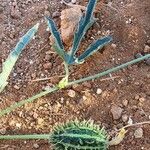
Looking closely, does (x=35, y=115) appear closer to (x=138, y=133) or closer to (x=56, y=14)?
(x=138, y=133)

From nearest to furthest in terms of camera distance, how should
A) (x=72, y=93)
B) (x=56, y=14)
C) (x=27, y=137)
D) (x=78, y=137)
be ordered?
(x=78, y=137), (x=27, y=137), (x=72, y=93), (x=56, y=14)

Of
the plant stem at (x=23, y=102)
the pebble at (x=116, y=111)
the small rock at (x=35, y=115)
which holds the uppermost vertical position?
the plant stem at (x=23, y=102)

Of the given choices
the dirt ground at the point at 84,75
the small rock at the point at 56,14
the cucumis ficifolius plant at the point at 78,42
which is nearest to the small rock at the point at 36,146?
the dirt ground at the point at 84,75

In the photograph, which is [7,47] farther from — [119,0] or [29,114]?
[119,0]

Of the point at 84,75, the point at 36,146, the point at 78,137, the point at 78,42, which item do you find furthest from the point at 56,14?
the point at 78,137

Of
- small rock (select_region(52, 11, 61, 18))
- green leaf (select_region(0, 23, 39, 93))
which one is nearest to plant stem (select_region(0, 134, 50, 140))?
green leaf (select_region(0, 23, 39, 93))

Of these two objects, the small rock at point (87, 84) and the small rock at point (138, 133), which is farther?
the small rock at point (87, 84)

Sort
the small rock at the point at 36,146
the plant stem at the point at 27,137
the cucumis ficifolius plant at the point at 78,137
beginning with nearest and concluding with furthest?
1. the cucumis ficifolius plant at the point at 78,137
2. the plant stem at the point at 27,137
3. the small rock at the point at 36,146

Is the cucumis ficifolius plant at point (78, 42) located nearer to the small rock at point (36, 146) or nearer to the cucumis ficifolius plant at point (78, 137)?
the cucumis ficifolius plant at point (78, 137)

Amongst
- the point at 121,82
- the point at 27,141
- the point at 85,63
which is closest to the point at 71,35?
the point at 85,63
